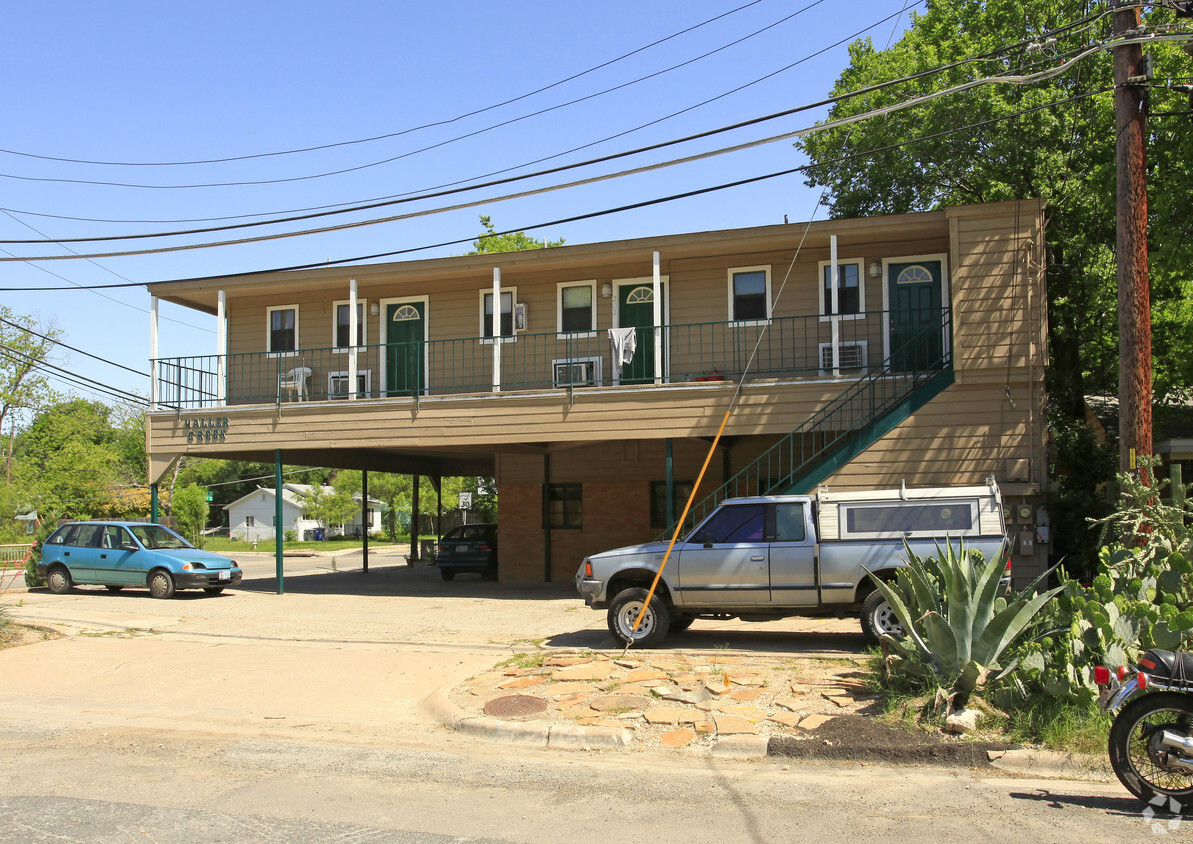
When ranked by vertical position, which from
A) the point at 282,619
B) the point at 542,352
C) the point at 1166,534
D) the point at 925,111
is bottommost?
the point at 282,619

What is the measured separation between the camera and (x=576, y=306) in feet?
63.1

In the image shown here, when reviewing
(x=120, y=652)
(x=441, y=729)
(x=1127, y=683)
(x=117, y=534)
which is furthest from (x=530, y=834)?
(x=117, y=534)

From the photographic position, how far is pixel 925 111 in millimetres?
19812

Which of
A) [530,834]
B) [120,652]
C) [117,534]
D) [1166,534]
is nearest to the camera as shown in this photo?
[530,834]

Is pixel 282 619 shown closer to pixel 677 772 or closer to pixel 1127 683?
pixel 677 772

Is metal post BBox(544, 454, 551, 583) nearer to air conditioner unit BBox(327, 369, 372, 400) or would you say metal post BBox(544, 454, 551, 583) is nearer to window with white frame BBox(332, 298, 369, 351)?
air conditioner unit BBox(327, 369, 372, 400)

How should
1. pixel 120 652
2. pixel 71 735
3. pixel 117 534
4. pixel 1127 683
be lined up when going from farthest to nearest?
pixel 117 534
pixel 120 652
pixel 71 735
pixel 1127 683

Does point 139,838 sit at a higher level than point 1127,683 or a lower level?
lower

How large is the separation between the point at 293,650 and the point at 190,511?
4418 cm

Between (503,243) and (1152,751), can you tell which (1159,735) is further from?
(503,243)

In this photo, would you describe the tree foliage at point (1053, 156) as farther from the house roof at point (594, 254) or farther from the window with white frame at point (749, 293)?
the window with white frame at point (749, 293)

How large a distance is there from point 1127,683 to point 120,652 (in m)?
11.3

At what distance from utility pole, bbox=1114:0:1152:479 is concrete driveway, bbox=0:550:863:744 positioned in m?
4.01

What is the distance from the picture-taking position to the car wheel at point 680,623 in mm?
11680
